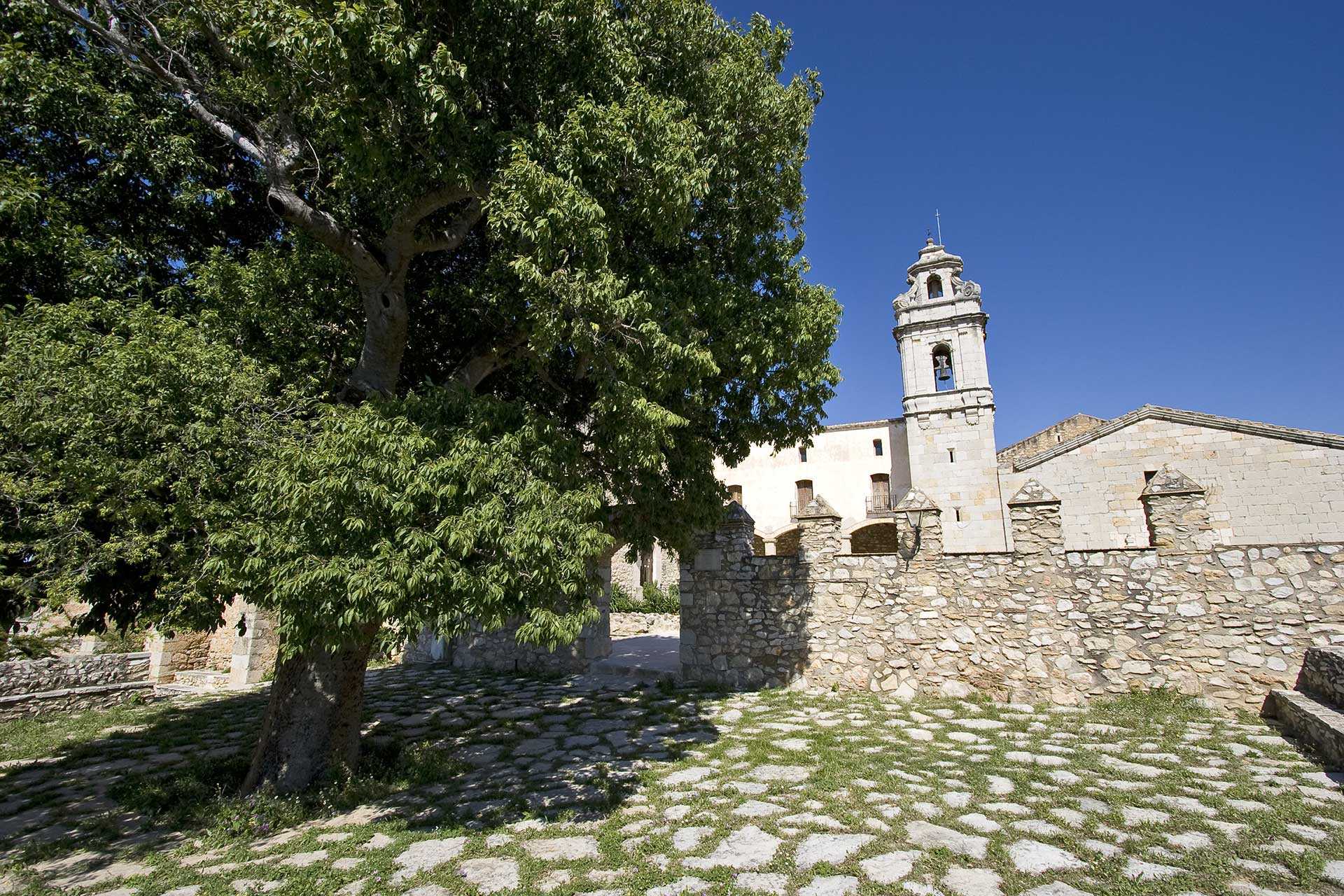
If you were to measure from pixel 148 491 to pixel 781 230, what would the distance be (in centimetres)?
733

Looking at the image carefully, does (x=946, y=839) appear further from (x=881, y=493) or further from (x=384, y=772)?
(x=881, y=493)

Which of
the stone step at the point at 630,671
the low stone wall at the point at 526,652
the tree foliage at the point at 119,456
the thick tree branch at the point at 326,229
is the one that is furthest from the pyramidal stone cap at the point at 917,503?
the tree foliage at the point at 119,456

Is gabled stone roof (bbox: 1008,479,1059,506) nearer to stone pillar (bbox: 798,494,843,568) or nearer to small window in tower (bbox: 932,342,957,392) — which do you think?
stone pillar (bbox: 798,494,843,568)

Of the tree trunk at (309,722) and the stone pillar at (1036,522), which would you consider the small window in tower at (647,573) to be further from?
the tree trunk at (309,722)

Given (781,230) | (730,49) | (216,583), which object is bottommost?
(216,583)

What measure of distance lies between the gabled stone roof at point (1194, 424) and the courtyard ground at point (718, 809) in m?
12.1

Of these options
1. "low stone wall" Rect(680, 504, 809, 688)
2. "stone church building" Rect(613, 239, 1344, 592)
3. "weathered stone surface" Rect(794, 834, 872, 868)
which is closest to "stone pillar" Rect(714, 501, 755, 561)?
"low stone wall" Rect(680, 504, 809, 688)

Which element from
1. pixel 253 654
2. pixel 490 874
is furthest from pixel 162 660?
pixel 490 874

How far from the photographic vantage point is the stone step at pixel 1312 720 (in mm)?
5512

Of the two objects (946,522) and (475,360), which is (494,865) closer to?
(475,360)

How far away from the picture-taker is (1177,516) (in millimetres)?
8281

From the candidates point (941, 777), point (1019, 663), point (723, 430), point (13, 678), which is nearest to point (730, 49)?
point (723, 430)

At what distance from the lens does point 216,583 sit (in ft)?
16.4

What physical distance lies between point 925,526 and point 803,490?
19232 millimetres
